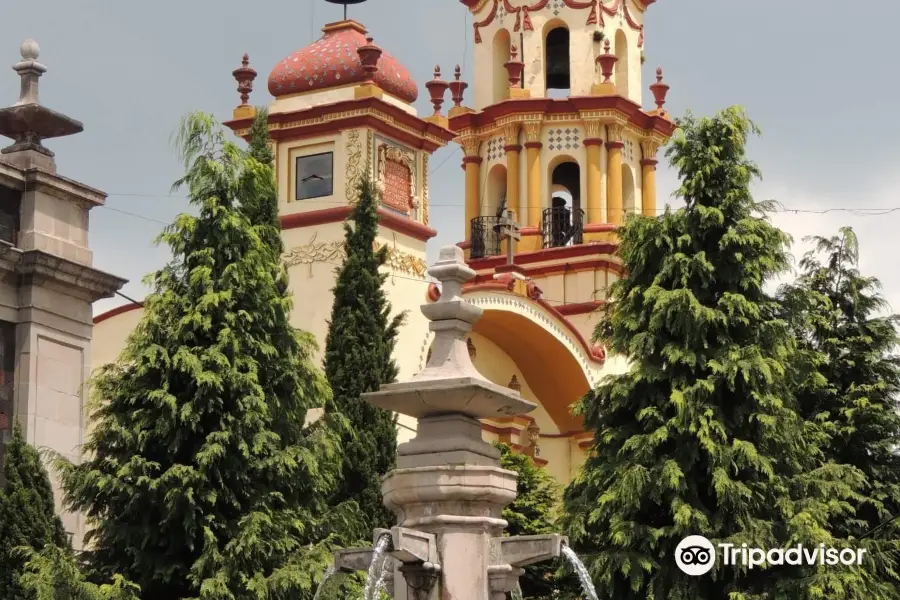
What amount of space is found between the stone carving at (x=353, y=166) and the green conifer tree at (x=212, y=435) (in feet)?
26.6

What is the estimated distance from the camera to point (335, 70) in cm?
3222

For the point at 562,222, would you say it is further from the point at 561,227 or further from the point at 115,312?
the point at 115,312

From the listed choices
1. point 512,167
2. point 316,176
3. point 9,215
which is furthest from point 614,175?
point 9,215

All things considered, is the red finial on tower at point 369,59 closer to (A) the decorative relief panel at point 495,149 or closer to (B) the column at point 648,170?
(A) the decorative relief panel at point 495,149

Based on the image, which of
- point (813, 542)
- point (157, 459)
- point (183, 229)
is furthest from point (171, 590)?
point (813, 542)

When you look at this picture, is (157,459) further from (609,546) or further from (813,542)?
Answer: (813,542)

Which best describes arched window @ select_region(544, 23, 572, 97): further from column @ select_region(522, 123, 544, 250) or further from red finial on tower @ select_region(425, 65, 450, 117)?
red finial on tower @ select_region(425, 65, 450, 117)

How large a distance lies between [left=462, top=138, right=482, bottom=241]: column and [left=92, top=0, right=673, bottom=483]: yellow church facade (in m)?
0.04

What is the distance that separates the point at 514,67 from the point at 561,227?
11.7 feet

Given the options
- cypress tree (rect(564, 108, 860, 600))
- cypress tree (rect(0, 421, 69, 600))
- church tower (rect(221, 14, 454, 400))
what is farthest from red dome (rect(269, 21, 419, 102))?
cypress tree (rect(0, 421, 69, 600))

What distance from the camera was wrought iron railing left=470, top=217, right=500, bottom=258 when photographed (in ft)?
137

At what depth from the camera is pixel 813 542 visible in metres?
23.8

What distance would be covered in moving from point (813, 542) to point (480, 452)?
10887mm

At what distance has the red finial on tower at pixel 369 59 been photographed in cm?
3167
